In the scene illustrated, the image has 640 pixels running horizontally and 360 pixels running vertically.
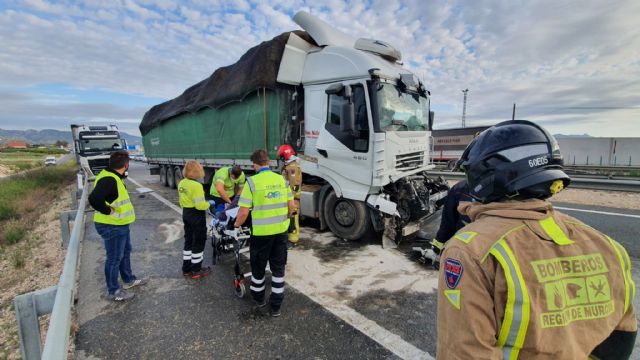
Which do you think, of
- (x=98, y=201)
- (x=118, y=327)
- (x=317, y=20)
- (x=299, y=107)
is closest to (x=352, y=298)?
(x=118, y=327)

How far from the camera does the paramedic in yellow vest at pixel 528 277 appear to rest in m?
0.96

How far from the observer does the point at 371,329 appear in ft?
9.68

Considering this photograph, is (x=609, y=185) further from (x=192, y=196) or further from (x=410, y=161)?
(x=192, y=196)

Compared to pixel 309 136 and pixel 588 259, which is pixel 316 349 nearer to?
pixel 588 259

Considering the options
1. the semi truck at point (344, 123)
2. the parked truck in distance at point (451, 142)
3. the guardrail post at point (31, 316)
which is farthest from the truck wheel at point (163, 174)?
the parked truck in distance at point (451, 142)

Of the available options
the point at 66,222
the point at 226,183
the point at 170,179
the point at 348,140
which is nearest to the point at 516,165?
the point at 348,140

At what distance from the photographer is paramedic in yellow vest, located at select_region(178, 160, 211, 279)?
407cm

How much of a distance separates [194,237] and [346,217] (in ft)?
8.59

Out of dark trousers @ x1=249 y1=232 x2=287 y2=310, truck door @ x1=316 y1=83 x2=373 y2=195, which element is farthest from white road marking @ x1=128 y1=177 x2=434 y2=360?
truck door @ x1=316 y1=83 x2=373 y2=195

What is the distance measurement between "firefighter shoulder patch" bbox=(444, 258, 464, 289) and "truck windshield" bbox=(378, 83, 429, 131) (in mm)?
4069

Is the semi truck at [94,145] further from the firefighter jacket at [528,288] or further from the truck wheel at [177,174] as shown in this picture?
the firefighter jacket at [528,288]

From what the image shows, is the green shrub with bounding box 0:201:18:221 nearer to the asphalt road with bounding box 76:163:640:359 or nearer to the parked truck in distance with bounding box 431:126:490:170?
the asphalt road with bounding box 76:163:640:359

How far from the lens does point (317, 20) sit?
237 inches

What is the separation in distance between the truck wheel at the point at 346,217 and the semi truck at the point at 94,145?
15.7 metres
